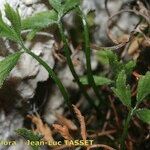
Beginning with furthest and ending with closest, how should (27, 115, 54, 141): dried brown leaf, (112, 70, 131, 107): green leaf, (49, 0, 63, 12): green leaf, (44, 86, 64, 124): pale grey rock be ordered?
1. (44, 86, 64, 124): pale grey rock
2. (27, 115, 54, 141): dried brown leaf
3. (49, 0, 63, 12): green leaf
4. (112, 70, 131, 107): green leaf

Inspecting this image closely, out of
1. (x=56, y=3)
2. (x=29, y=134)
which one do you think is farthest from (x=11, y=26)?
(x=29, y=134)

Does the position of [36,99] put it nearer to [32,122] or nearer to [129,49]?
[32,122]

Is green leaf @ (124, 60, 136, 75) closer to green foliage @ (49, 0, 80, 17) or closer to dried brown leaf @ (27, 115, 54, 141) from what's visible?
green foliage @ (49, 0, 80, 17)

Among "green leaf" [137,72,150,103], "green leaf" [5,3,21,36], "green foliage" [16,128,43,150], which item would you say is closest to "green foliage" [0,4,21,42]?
"green leaf" [5,3,21,36]

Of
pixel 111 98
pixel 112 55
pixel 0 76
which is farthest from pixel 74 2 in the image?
pixel 111 98

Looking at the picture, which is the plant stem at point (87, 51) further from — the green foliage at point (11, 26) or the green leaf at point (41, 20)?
the green foliage at point (11, 26)

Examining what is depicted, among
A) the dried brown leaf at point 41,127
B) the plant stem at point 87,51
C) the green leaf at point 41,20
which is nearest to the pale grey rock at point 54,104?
the dried brown leaf at point 41,127

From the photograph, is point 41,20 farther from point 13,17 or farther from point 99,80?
point 99,80

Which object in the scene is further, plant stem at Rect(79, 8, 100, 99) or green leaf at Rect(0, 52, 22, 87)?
plant stem at Rect(79, 8, 100, 99)
